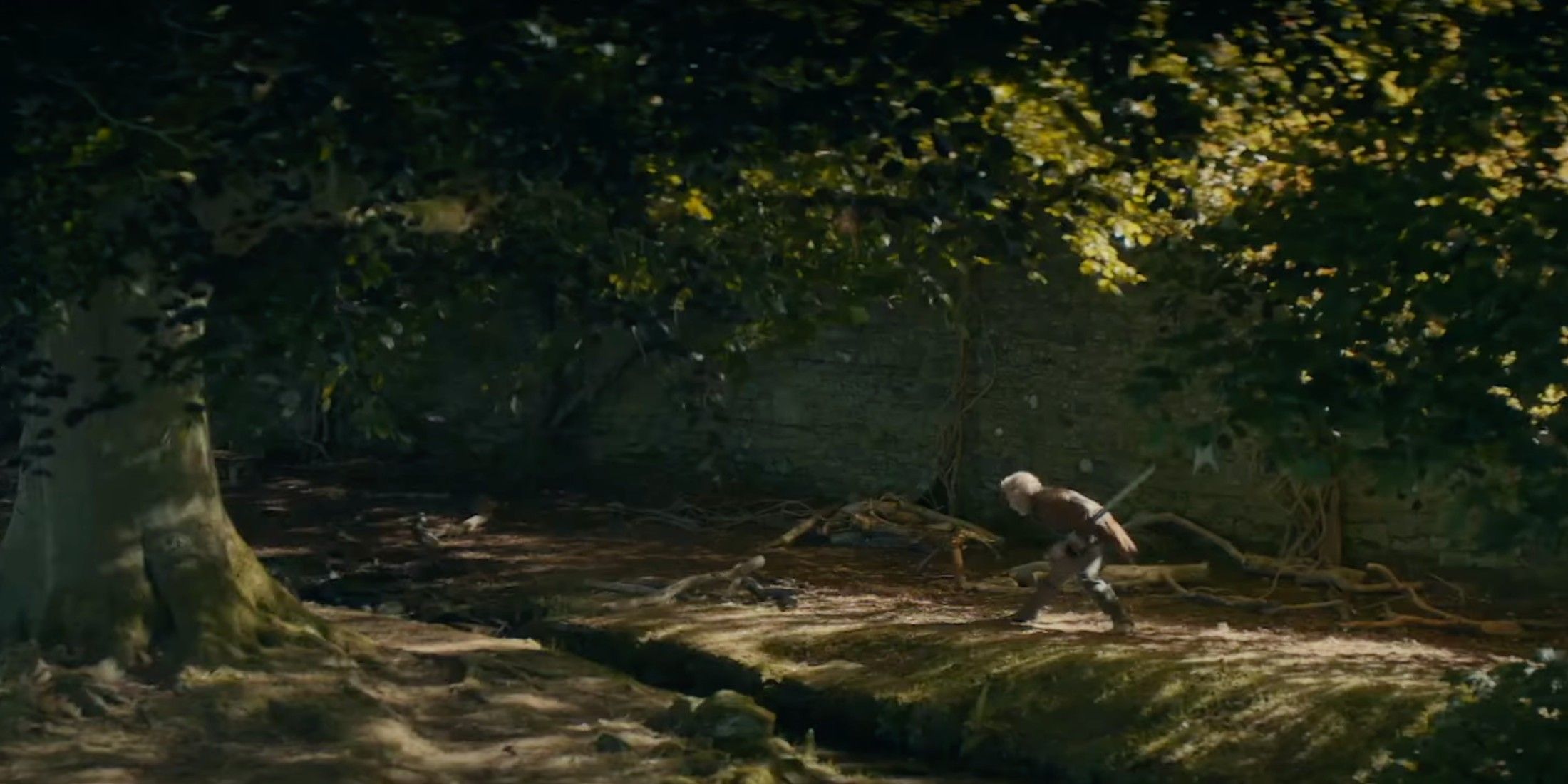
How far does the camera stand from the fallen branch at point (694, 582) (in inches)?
507

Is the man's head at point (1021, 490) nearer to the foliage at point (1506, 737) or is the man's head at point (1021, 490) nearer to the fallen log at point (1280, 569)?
the fallen log at point (1280, 569)

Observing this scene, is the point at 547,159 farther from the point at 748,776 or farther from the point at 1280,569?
the point at 1280,569

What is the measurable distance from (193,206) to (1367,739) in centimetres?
533

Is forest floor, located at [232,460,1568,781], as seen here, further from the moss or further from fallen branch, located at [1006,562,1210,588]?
fallen branch, located at [1006,562,1210,588]

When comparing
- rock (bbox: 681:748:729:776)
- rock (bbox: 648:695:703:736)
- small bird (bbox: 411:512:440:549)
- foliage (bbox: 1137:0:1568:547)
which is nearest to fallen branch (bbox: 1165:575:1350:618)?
rock (bbox: 648:695:703:736)

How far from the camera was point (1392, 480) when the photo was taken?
5180 millimetres

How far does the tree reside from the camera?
5.87m

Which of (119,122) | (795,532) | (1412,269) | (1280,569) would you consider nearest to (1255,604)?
(1280,569)

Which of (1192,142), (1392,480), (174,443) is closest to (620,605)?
(174,443)

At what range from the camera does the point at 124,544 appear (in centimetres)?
1016

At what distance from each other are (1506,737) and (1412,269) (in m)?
1.41

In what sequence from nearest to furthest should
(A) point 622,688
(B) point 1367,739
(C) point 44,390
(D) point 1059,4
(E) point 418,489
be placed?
1. (D) point 1059,4
2. (C) point 44,390
3. (B) point 1367,739
4. (A) point 622,688
5. (E) point 418,489

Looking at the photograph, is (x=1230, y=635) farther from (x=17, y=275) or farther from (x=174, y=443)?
(x=17, y=275)

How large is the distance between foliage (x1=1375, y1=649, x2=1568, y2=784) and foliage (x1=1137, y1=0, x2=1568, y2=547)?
1.84ft
